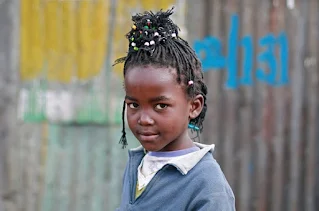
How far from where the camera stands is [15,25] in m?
5.07

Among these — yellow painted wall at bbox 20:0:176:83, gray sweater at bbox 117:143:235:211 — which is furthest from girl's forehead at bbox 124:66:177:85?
yellow painted wall at bbox 20:0:176:83

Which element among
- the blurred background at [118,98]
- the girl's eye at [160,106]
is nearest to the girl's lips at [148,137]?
the girl's eye at [160,106]

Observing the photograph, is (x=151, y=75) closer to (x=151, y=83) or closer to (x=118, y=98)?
(x=151, y=83)

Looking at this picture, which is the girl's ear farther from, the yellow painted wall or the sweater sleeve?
the yellow painted wall

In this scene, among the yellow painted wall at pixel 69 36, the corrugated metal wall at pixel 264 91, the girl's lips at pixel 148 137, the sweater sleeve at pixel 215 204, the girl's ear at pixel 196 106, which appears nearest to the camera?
the sweater sleeve at pixel 215 204

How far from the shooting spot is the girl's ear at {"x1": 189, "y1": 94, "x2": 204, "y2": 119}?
96.1 inches

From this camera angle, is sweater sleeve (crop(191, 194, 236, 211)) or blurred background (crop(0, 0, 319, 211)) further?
blurred background (crop(0, 0, 319, 211))

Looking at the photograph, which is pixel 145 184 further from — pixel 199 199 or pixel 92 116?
pixel 92 116

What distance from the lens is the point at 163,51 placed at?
238 centimetres

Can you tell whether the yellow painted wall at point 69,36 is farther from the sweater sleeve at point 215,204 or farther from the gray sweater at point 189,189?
the sweater sleeve at point 215,204

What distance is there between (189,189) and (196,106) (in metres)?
0.36

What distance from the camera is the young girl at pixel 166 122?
89.9 inches

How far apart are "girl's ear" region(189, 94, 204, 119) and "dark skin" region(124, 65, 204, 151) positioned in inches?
2.6

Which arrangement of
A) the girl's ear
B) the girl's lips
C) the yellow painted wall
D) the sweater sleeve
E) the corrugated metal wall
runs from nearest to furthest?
the sweater sleeve < the girl's lips < the girl's ear < the yellow painted wall < the corrugated metal wall
